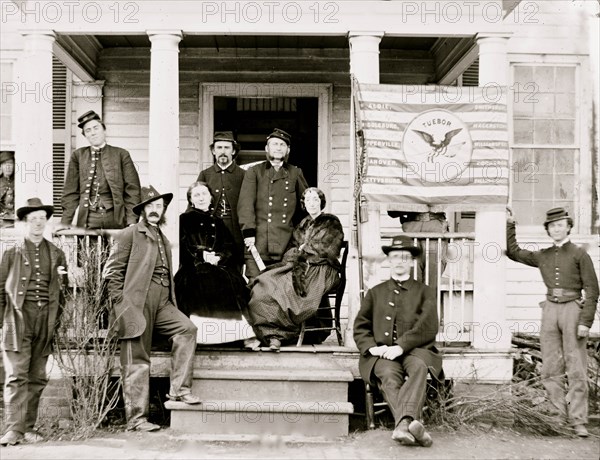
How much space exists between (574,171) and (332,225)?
4.18 meters

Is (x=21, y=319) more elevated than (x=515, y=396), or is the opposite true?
(x=21, y=319)

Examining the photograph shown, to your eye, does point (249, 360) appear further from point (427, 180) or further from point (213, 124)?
point (213, 124)

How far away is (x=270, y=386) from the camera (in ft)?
24.3

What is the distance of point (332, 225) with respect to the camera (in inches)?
319

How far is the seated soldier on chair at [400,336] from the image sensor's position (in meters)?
6.84

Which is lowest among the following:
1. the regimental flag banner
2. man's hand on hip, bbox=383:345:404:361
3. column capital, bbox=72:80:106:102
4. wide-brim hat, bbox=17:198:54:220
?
man's hand on hip, bbox=383:345:404:361

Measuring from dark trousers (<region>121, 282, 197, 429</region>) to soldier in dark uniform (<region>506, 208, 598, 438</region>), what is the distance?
3.18 metres

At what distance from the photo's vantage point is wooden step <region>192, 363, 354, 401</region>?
24.1ft

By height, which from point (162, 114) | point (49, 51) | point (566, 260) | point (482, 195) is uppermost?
point (49, 51)

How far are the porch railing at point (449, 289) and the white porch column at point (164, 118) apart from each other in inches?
89.1

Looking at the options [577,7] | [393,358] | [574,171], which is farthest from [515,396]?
[577,7]

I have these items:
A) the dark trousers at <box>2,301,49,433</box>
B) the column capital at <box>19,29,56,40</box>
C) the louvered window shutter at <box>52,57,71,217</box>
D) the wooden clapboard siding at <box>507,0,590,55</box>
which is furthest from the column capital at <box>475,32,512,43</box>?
the louvered window shutter at <box>52,57,71,217</box>

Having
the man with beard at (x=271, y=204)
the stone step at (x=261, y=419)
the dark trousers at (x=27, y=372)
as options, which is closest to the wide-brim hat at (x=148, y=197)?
the man with beard at (x=271, y=204)

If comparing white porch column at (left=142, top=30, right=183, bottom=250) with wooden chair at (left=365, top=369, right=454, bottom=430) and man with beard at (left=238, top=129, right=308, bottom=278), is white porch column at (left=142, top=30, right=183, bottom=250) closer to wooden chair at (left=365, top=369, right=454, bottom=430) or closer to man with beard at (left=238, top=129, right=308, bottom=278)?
man with beard at (left=238, top=129, right=308, bottom=278)
